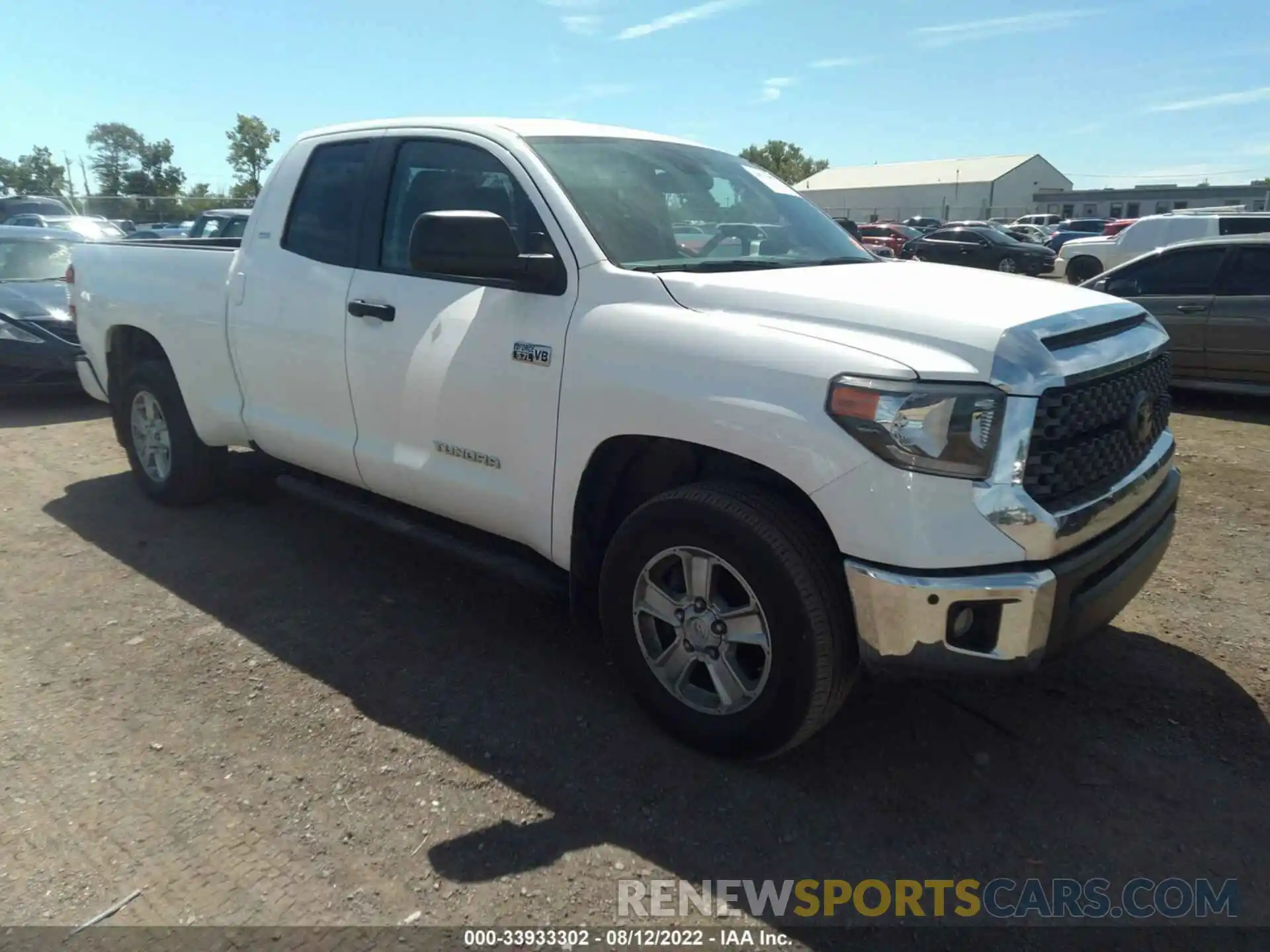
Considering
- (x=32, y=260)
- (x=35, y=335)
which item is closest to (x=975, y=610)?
(x=35, y=335)

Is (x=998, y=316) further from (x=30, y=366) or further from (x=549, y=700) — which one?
(x=30, y=366)

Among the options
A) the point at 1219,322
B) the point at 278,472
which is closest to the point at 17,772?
the point at 278,472

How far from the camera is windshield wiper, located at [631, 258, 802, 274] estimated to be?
10.9 ft

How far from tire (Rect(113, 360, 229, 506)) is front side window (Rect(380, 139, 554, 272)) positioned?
6.57 feet

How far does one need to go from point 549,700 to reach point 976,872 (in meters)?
1.56

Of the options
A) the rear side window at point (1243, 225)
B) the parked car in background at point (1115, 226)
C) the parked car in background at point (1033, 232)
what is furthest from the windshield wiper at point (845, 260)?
the parked car in background at point (1033, 232)

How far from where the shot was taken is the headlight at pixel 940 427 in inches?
99.8

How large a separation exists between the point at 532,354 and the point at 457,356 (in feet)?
1.22

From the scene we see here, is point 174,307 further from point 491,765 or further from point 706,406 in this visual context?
point 706,406

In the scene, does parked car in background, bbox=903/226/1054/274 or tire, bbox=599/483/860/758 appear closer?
tire, bbox=599/483/860/758


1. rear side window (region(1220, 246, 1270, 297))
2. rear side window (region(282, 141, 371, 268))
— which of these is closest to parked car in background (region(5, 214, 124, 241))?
rear side window (region(282, 141, 371, 268))

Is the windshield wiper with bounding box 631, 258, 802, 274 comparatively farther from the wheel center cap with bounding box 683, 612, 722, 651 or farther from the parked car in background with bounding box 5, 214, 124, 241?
the parked car in background with bounding box 5, 214, 124, 241

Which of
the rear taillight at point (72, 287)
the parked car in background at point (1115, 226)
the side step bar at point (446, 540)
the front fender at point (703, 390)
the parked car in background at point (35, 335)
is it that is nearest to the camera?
the front fender at point (703, 390)

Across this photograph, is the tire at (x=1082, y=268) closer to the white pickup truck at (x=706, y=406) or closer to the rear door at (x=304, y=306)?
the white pickup truck at (x=706, y=406)
